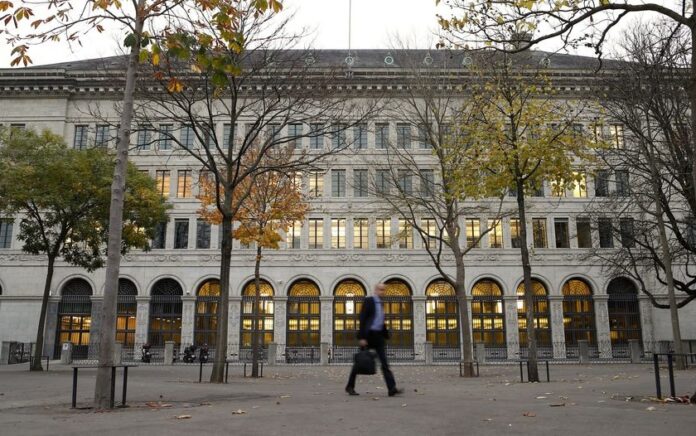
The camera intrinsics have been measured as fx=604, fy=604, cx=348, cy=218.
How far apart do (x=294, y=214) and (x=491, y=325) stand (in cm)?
1711

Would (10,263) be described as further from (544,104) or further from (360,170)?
(544,104)

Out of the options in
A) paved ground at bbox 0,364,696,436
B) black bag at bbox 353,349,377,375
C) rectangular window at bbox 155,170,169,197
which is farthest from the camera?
rectangular window at bbox 155,170,169,197

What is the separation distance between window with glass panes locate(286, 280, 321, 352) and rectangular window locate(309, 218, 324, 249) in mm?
3216

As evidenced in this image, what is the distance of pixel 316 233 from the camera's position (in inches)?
1517

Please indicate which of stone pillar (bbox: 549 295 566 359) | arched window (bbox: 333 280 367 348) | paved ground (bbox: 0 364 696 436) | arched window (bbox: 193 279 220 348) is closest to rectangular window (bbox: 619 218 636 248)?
stone pillar (bbox: 549 295 566 359)

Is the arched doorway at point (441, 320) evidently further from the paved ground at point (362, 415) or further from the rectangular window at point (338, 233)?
the paved ground at point (362, 415)

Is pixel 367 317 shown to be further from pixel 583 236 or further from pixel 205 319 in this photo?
pixel 583 236

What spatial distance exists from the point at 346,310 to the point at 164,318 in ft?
37.2

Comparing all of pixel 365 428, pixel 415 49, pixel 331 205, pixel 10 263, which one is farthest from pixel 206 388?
pixel 10 263

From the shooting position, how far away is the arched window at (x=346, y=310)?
37.4m

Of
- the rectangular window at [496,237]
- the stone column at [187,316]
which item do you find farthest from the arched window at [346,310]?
the stone column at [187,316]

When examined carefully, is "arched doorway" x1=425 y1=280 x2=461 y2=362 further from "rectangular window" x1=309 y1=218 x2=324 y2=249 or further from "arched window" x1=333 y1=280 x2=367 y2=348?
"rectangular window" x1=309 y1=218 x2=324 y2=249

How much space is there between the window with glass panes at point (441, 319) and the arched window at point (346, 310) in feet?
13.9

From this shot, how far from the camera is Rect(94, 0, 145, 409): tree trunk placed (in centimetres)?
999
